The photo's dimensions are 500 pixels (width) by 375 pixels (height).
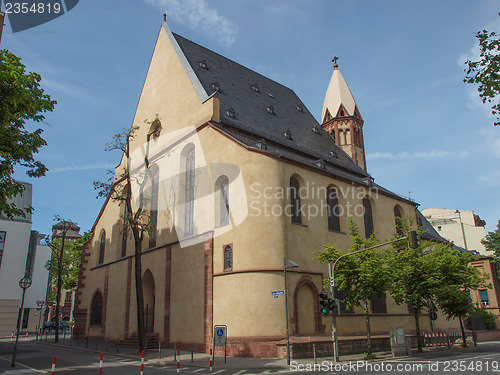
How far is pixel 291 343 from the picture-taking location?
58.1 ft

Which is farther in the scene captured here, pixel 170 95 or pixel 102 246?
pixel 102 246

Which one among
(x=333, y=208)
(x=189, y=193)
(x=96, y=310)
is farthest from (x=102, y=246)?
(x=333, y=208)

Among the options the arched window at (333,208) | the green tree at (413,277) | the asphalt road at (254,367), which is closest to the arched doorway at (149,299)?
the asphalt road at (254,367)

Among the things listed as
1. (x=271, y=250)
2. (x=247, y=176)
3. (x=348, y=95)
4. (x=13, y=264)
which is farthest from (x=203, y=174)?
(x=13, y=264)

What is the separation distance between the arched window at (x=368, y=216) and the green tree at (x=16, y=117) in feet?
68.8

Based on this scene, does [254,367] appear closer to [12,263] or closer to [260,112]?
[260,112]

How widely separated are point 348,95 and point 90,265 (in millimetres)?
30510

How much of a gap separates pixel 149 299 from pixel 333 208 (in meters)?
13.3

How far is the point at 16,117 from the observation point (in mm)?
14422

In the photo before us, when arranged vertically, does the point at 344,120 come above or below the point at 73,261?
above

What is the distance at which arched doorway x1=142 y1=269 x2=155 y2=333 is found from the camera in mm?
26828

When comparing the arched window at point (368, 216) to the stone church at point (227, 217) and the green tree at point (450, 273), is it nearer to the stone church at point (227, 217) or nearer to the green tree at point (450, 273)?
the stone church at point (227, 217)

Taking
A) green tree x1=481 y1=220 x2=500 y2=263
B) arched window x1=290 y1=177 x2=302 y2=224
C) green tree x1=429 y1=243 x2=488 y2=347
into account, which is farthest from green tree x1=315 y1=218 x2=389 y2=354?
green tree x1=481 y1=220 x2=500 y2=263

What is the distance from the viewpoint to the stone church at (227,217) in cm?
→ 2078
